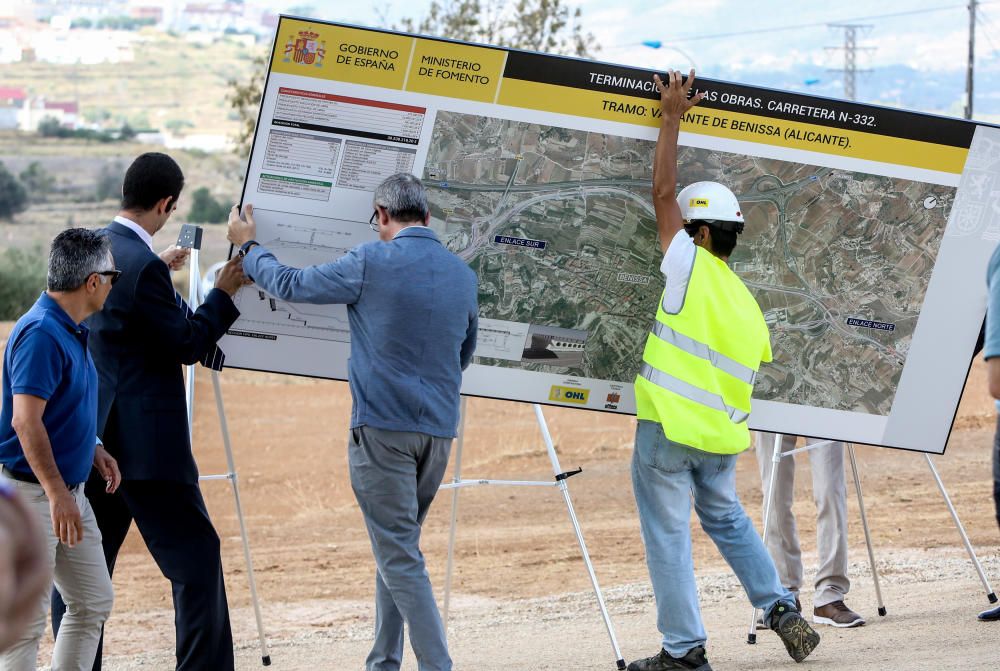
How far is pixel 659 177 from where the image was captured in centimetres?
534

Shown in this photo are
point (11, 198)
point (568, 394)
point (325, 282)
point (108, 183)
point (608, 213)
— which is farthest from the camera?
point (108, 183)

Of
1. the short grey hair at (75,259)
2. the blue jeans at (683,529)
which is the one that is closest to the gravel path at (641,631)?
the blue jeans at (683,529)

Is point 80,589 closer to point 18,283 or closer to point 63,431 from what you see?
point 63,431

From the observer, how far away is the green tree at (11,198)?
57062mm

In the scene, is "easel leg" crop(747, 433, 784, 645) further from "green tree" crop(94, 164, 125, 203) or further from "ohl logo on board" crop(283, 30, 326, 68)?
"green tree" crop(94, 164, 125, 203)

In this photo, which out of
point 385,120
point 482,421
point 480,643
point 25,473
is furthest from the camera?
point 482,421

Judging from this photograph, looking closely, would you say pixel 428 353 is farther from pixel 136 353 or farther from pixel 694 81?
pixel 694 81

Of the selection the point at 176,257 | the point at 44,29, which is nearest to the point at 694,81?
the point at 176,257

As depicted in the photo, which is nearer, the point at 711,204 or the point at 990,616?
the point at 711,204

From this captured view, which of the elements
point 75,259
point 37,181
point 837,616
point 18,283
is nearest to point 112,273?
point 75,259

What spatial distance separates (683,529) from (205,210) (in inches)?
2162

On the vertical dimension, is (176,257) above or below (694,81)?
below

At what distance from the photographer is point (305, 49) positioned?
17.2 feet

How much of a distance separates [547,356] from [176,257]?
176 centimetres
